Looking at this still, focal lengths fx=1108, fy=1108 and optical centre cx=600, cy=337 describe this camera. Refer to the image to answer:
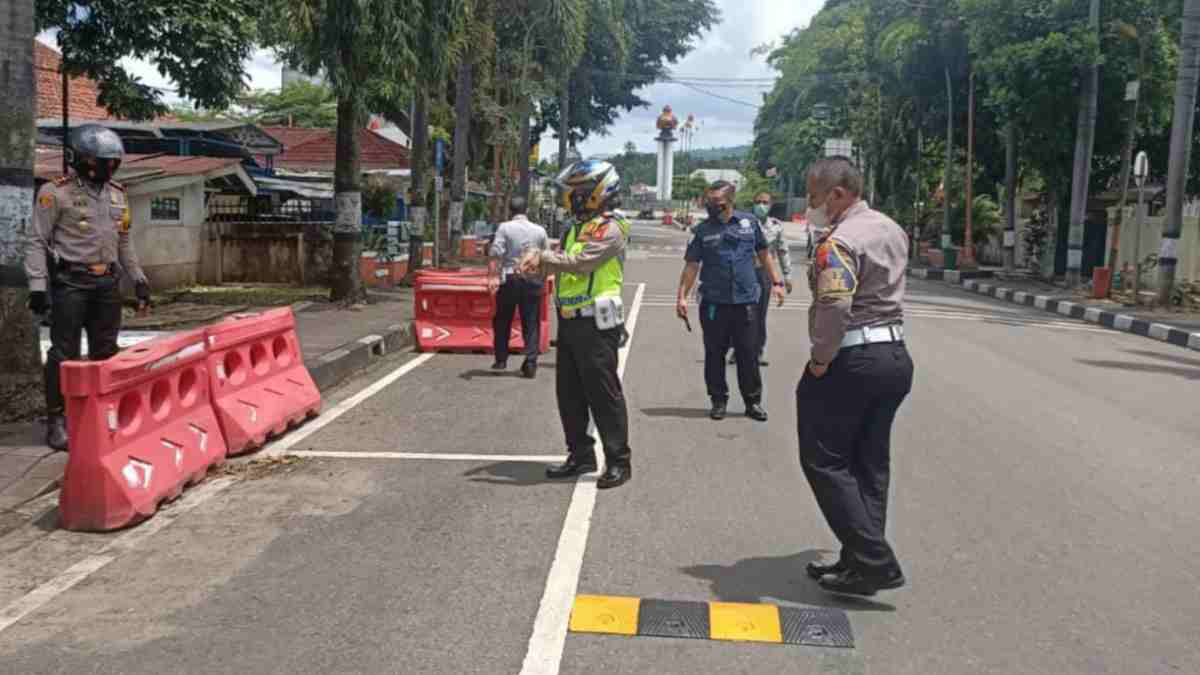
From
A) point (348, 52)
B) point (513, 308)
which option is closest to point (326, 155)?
point (348, 52)

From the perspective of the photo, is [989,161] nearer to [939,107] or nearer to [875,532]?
[939,107]

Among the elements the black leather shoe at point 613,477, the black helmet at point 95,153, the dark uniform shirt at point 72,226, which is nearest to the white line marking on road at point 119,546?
the dark uniform shirt at point 72,226

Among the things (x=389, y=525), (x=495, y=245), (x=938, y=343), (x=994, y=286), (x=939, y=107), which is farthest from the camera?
(x=939, y=107)

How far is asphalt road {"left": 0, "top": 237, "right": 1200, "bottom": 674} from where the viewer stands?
4066 millimetres

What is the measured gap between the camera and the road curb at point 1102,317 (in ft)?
54.5

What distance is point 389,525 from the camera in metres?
5.57

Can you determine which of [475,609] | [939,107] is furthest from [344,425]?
[939,107]

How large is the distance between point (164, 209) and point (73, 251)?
11901 millimetres

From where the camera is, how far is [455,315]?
12.5 m

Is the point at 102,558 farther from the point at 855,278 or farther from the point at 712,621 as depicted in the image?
the point at 855,278

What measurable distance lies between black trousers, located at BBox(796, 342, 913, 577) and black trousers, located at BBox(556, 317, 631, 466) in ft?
5.69

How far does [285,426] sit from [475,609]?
3.74 m

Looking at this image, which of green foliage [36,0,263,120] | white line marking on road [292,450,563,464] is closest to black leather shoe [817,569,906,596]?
white line marking on road [292,450,563,464]

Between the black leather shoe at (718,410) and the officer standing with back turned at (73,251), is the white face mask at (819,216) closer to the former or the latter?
the black leather shoe at (718,410)
